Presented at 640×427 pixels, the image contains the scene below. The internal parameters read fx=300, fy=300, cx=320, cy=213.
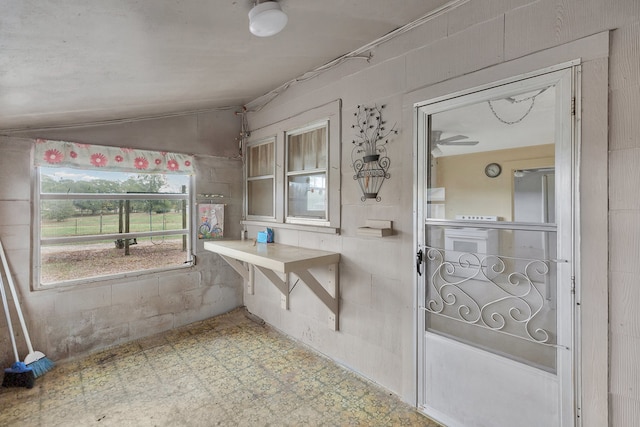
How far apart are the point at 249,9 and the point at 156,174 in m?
2.23

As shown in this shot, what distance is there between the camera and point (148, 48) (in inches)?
59.2

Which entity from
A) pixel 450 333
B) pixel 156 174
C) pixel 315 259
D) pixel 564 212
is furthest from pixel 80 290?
pixel 564 212

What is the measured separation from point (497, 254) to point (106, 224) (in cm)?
319

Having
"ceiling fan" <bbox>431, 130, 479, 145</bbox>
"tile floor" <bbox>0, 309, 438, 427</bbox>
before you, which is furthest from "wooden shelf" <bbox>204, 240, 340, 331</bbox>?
"ceiling fan" <bbox>431, 130, 479, 145</bbox>

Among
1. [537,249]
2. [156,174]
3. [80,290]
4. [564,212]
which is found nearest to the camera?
[564,212]

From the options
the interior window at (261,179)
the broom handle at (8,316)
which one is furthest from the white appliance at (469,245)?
the broom handle at (8,316)

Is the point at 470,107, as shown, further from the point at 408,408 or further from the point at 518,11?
the point at 408,408

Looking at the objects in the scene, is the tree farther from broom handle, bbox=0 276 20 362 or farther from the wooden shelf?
the wooden shelf

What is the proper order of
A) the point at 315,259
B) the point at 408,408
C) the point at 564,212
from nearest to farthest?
1. the point at 564,212
2. the point at 408,408
3. the point at 315,259

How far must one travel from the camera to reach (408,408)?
1.94 meters

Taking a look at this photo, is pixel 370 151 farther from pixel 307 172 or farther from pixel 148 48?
pixel 148 48

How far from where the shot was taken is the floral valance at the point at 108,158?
246 centimetres

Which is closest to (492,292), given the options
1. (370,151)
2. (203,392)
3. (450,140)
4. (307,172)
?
(450,140)

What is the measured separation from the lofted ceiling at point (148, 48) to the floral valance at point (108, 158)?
0.20 m
